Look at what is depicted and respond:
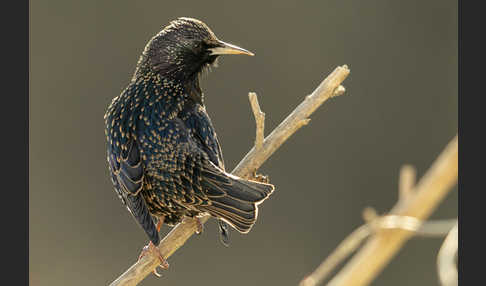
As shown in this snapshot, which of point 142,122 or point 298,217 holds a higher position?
point 142,122

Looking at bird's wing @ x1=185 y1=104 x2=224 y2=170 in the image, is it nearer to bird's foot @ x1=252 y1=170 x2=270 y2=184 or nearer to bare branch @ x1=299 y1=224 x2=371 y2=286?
bird's foot @ x1=252 y1=170 x2=270 y2=184

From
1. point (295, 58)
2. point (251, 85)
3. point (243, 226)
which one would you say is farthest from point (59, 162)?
point (243, 226)

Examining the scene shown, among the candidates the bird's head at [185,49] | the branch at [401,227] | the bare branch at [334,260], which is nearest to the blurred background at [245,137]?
the bird's head at [185,49]

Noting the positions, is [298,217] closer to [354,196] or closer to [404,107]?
[354,196]

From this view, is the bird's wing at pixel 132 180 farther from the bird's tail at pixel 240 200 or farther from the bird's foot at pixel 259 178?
the bird's foot at pixel 259 178

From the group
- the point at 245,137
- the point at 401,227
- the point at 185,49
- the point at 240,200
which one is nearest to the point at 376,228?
the point at 401,227

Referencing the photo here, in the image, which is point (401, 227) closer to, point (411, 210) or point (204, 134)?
point (411, 210)

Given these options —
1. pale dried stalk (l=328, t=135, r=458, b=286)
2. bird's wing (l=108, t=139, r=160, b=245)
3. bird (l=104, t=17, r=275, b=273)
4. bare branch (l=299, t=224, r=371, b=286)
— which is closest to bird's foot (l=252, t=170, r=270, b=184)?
bird (l=104, t=17, r=275, b=273)

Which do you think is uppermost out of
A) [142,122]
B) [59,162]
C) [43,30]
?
[43,30]
